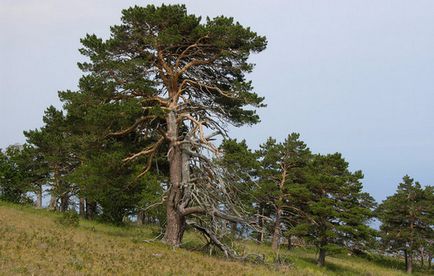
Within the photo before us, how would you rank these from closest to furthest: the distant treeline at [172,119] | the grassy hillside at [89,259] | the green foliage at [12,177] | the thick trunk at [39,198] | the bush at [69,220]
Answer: the grassy hillside at [89,259], the distant treeline at [172,119], the bush at [69,220], the green foliage at [12,177], the thick trunk at [39,198]

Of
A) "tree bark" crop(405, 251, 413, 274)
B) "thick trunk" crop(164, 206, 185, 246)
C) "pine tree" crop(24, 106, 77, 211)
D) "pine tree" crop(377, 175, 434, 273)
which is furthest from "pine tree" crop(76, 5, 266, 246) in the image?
"tree bark" crop(405, 251, 413, 274)

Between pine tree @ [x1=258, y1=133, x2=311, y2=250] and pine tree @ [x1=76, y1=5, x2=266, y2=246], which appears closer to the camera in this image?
pine tree @ [x1=76, y1=5, x2=266, y2=246]

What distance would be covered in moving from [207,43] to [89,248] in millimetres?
Result: 10834

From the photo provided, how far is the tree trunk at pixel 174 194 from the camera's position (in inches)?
784

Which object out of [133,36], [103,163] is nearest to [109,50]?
[133,36]

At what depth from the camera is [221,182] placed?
19.0 metres

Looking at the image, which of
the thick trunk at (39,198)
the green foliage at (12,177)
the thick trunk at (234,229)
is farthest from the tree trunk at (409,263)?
the green foliage at (12,177)

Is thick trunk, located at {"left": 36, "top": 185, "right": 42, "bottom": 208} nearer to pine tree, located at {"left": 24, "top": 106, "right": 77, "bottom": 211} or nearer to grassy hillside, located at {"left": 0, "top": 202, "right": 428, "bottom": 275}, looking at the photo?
pine tree, located at {"left": 24, "top": 106, "right": 77, "bottom": 211}

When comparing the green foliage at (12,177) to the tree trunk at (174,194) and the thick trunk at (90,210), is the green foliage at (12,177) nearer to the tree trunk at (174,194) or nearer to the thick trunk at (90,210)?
the thick trunk at (90,210)

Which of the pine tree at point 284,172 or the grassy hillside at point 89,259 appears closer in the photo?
the grassy hillside at point 89,259

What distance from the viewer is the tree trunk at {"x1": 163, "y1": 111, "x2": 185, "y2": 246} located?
19906 millimetres

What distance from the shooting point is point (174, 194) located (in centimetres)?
2006

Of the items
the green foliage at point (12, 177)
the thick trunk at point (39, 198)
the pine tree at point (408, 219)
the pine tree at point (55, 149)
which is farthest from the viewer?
the pine tree at point (408, 219)

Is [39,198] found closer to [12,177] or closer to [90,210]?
[12,177]
